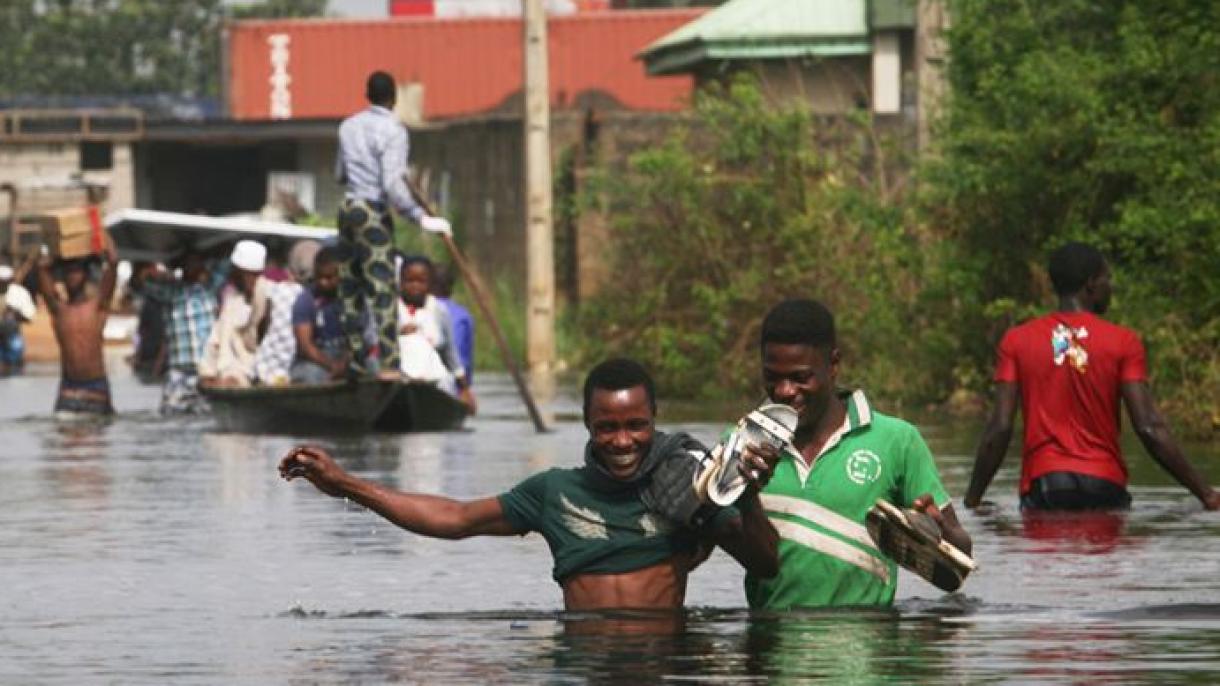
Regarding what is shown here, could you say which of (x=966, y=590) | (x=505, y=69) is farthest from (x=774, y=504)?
(x=505, y=69)

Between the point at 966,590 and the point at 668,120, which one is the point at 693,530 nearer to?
the point at 966,590

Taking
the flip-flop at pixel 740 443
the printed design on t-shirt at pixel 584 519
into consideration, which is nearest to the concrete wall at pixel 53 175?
the printed design on t-shirt at pixel 584 519

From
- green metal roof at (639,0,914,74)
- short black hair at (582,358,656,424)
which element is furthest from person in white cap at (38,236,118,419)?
short black hair at (582,358,656,424)

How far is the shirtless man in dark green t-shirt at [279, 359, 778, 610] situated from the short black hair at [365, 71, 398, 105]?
14.2 meters

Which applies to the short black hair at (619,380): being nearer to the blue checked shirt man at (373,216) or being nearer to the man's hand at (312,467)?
the man's hand at (312,467)

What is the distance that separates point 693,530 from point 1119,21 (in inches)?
619

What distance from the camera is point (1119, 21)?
25031mm

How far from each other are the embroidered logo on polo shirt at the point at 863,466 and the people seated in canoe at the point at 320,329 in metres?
15.3

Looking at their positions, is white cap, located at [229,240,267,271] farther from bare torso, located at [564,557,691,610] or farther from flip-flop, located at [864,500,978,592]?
flip-flop, located at [864,500,978,592]

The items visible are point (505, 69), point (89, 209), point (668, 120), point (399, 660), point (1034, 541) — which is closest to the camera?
point (399, 660)

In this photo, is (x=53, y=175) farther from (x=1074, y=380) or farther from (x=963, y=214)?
(x=1074, y=380)

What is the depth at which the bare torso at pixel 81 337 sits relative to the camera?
91.8ft

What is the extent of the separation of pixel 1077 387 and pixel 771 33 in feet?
95.2

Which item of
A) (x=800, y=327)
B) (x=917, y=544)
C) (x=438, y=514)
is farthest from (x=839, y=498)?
(x=438, y=514)
